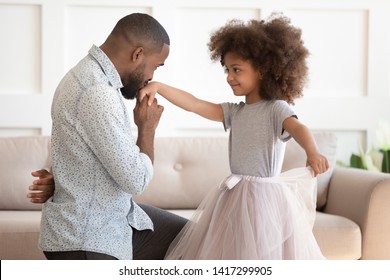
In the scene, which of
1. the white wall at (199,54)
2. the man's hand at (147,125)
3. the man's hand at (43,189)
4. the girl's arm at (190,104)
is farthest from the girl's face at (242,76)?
the white wall at (199,54)

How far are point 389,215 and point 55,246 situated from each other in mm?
1326

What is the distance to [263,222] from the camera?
1908 millimetres

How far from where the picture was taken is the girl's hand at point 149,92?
1.82 metres

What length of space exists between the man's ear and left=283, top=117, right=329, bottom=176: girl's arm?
1.44 feet

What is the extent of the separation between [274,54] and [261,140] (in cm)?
24

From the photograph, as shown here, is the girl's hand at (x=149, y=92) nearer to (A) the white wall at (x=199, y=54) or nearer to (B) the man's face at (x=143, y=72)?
(B) the man's face at (x=143, y=72)

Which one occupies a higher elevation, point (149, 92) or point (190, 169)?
point (149, 92)

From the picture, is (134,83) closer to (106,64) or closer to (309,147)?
(106,64)

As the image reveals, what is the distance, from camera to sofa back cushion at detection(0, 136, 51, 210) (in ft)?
9.12

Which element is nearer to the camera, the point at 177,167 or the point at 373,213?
the point at 373,213

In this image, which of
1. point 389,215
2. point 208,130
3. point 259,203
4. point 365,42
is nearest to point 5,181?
point 208,130

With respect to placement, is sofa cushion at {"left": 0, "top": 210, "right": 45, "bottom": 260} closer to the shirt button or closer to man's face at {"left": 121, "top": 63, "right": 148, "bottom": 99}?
the shirt button

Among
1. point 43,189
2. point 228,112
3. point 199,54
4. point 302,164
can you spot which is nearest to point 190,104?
point 228,112
